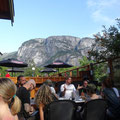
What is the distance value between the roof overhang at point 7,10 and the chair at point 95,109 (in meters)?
3.66

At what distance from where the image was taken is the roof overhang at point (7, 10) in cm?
542

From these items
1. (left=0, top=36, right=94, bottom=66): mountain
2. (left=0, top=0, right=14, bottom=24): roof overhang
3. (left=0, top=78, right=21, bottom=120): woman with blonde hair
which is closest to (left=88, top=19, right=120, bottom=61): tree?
(left=0, top=0, right=14, bottom=24): roof overhang

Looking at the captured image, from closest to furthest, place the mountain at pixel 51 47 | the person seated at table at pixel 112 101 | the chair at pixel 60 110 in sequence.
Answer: the chair at pixel 60 110, the person seated at table at pixel 112 101, the mountain at pixel 51 47

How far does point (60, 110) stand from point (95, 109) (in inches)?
27.8

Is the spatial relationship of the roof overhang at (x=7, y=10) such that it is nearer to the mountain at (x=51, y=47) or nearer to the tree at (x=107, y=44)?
the tree at (x=107, y=44)

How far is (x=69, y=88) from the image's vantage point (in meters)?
5.87

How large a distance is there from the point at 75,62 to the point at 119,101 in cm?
14069

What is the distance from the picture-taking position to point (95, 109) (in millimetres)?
3418

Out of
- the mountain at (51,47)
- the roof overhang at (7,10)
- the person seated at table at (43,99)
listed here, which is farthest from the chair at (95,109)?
the mountain at (51,47)

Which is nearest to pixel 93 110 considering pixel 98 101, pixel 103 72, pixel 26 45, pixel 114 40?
pixel 98 101

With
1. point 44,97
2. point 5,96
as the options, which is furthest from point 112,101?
point 5,96

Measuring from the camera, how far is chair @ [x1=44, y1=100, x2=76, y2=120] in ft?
10.2

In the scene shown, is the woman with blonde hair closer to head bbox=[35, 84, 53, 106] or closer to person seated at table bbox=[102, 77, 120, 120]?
head bbox=[35, 84, 53, 106]

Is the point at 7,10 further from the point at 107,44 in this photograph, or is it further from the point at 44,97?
the point at 107,44
